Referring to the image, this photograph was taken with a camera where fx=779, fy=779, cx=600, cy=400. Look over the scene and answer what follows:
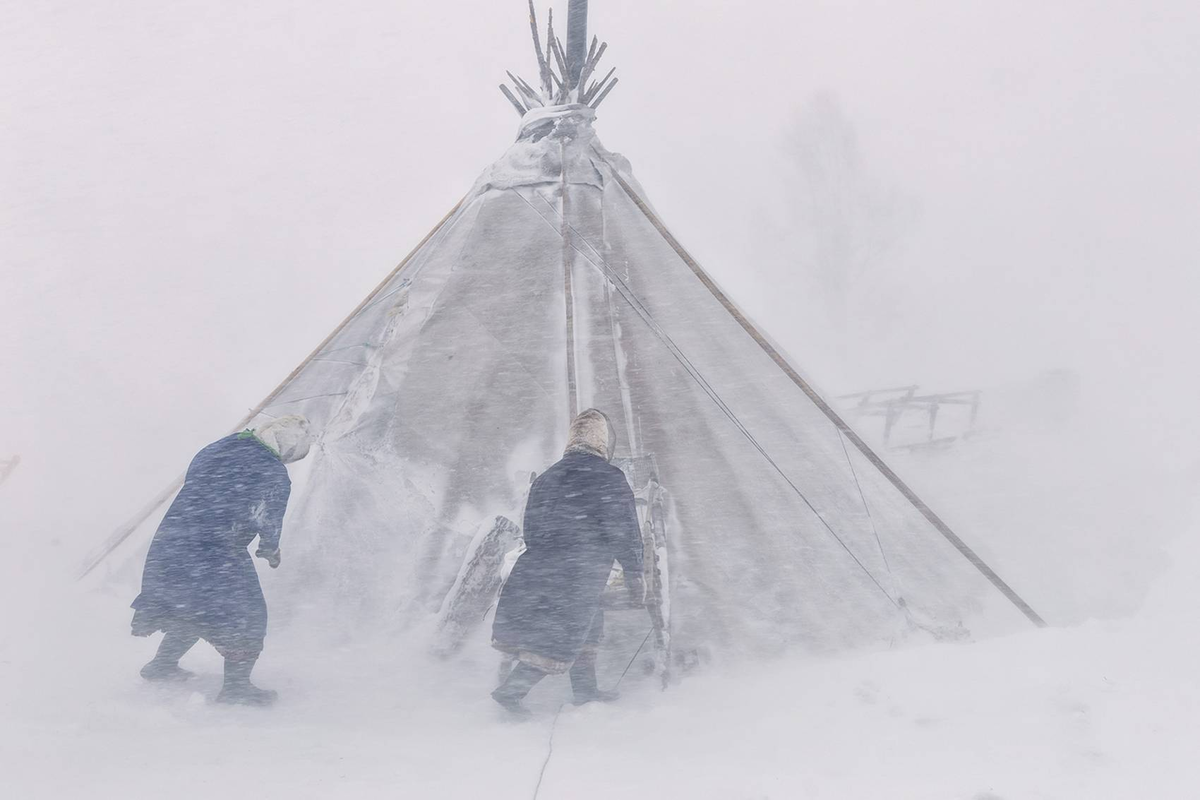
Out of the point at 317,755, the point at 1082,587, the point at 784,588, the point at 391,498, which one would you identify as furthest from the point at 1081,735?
the point at 391,498

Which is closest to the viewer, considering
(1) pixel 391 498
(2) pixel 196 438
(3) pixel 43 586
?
(1) pixel 391 498

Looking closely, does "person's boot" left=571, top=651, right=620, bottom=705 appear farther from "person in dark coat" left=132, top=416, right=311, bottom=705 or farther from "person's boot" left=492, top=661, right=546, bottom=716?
"person in dark coat" left=132, top=416, right=311, bottom=705

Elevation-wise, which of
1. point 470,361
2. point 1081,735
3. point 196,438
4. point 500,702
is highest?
point 470,361

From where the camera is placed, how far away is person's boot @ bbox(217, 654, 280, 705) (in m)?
2.79

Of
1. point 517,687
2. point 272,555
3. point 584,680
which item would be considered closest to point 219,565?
point 272,555

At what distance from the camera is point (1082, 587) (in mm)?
3898

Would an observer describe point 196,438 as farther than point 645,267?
Yes

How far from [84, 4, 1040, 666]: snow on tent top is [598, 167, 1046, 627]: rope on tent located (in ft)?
0.05

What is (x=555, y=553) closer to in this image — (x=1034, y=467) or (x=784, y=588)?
(x=784, y=588)

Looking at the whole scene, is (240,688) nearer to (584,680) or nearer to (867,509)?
(584,680)

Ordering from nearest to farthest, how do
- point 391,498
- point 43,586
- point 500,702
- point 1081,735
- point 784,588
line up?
1. point 1081,735
2. point 500,702
3. point 784,588
4. point 391,498
5. point 43,586

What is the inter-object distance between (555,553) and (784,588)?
1.15 metres

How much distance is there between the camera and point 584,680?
9.45ft

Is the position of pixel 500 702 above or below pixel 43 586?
above
